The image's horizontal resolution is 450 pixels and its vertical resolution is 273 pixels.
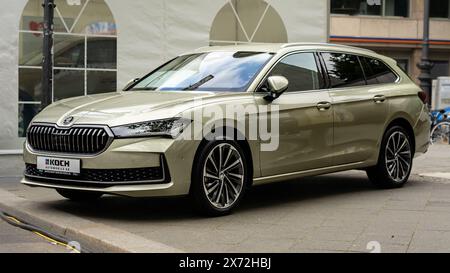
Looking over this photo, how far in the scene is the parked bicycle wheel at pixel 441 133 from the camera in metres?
18.6

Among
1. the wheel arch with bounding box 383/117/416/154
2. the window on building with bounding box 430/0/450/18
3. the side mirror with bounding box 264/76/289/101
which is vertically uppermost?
the window on building with bounding box 430/0/450/18

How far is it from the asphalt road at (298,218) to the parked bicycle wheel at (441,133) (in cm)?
962

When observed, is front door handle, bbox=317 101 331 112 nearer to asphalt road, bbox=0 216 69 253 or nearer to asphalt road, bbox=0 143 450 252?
asphalt road, bbox=0 143 450 252

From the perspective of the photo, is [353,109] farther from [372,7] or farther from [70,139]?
[372,7]

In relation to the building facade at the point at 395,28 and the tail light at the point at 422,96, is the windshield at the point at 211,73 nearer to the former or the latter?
the tail light at the point at 422,96

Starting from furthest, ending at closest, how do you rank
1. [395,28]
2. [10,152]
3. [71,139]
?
[395,28]
[10,152]
[71,139]

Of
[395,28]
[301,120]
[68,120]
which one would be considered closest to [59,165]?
[68,120]

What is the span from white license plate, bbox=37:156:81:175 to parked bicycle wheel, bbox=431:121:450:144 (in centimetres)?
1389

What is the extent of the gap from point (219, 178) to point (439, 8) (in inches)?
1275

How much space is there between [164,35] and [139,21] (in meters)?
0.45

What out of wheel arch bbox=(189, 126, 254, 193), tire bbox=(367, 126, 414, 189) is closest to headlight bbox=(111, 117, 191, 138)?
wheel arch bbox=(189, 126, 254, 193)

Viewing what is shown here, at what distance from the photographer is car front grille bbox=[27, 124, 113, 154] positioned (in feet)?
20.7

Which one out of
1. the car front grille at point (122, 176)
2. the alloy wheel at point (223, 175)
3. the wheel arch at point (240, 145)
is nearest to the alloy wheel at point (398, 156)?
the wheel arch at point (240, 145)

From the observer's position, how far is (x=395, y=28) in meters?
35.0
